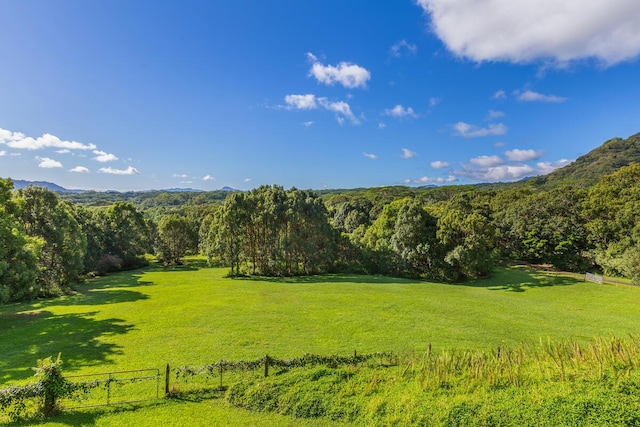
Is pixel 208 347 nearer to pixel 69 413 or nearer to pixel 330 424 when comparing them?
pixel 69 413

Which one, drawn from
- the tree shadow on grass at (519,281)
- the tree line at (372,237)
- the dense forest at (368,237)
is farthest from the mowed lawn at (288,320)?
the tree line at (372,237)

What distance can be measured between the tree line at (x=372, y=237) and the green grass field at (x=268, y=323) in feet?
20.8

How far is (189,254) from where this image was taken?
97.4 m

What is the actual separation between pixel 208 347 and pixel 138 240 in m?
62.3

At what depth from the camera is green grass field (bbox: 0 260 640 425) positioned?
1684 centimetres

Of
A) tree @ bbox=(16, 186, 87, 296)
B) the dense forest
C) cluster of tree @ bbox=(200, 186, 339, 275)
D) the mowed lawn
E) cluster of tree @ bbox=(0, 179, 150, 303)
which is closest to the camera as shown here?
the mowed lawn

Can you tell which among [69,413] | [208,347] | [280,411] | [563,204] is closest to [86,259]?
[208,347]

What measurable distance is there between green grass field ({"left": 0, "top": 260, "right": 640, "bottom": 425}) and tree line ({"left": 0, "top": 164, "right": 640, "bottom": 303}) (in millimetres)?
6344

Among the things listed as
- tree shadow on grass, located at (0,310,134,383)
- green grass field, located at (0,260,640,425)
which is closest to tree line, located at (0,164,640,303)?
green grass field, located at (0,260,640,425)

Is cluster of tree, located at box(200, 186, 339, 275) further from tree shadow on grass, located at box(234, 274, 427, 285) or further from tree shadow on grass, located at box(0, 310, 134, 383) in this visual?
tree shadow on grass, located at box(0, 310, 134, 383)

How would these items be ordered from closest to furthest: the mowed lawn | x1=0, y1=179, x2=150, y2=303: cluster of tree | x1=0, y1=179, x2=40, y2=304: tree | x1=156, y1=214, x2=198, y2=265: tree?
the mowed lawn < x1=0, y1=179, x2=40, y2=304: tree < x1=0, y1=179, x2=150, y2=303: cluster of tree < x1=156, y1=214, x2=198, y2=265: tree

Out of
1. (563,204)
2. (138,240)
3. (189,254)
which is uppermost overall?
(563,204)

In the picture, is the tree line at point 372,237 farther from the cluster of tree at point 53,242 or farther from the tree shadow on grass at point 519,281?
the tree shadow on grass at point 519,281

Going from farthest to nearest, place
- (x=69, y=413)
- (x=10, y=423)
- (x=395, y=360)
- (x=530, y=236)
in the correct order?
(x=530, y=236) < (x=395, y=360) < (x=69, y=413) < (x=10, y=423)
